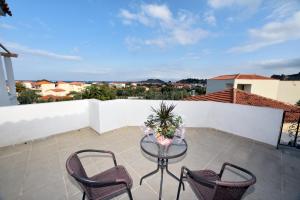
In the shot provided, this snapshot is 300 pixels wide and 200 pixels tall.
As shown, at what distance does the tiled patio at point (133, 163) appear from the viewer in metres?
1.94

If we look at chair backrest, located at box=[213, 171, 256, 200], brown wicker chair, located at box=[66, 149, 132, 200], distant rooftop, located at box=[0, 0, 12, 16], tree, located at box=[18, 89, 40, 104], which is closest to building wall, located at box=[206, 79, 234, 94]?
chair backrest, located at box=[213, 171, 256, 200]

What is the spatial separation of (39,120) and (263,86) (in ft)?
83.4

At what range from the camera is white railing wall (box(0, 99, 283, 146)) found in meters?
3.27

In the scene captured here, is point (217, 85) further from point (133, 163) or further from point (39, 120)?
point (39, 120)

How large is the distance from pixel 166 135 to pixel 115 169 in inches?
33.2

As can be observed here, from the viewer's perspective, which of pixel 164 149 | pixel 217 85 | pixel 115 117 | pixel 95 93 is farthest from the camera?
pixel 217 85

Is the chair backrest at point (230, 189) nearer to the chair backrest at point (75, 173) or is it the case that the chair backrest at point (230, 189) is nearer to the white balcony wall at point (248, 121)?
the chair backrest at point (75, 173)

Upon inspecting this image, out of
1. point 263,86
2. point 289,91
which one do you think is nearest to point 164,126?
point 263,86

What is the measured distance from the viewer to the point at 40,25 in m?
6.40

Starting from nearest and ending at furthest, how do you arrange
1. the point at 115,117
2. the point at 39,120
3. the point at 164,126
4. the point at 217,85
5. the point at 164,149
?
the point at 164,126 → the point at 164,149 → the point at 39,120 → the point at 115,117 → the point at 217,85

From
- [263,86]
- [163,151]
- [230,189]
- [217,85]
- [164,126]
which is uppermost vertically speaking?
[217,85]

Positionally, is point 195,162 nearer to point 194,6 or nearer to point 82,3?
point 194,6

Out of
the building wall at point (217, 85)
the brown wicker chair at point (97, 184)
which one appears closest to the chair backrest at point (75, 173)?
the brown wicker chair at point (97, 184)

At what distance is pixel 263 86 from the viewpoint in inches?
753
